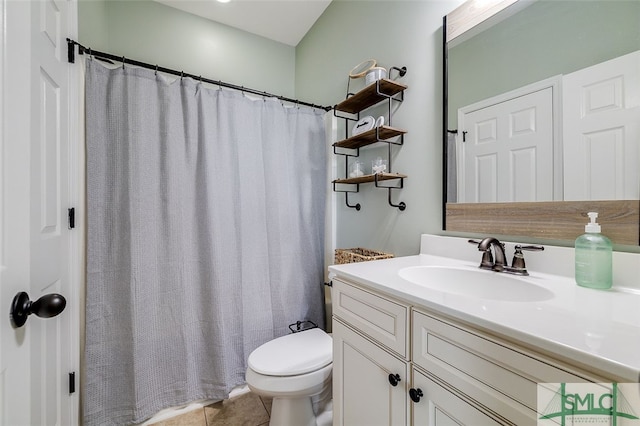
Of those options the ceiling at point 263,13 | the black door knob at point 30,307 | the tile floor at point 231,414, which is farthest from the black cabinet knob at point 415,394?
the ceiling at point 263,13

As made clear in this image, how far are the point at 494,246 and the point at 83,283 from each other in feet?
6.08

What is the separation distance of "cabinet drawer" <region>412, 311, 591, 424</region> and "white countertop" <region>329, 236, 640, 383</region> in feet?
0.09

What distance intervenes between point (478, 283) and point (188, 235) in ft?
4.83

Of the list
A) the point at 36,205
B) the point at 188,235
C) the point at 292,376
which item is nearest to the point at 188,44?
the point at 188,235

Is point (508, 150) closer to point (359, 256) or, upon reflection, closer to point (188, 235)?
point (359, 256)

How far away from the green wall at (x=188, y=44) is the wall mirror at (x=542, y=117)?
5.30 feet

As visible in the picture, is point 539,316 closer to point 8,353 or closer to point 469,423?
point 469,423

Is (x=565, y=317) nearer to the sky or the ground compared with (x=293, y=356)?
nearer to the sky

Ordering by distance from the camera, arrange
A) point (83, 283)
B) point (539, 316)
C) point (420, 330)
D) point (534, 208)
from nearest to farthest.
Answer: point (539, 316) < point (420, 330) < point (534, 208) < point (83, 283)

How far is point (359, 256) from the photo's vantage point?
1383mm

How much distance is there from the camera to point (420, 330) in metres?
0.68

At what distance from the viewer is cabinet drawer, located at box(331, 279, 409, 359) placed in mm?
737

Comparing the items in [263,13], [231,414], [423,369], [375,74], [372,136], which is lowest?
[231,414]

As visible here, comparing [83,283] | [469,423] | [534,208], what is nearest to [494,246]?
[534,208]
